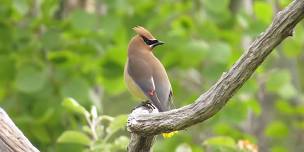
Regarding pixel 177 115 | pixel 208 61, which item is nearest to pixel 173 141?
pixel 208 61

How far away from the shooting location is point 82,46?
27.9 feet

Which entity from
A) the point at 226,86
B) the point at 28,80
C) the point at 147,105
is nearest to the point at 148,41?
the point at 147,105

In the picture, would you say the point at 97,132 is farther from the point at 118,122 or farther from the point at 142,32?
the point at 142,32

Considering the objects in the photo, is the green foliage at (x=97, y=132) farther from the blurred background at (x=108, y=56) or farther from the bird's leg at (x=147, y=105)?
the blurred background at (x=108, y=56)

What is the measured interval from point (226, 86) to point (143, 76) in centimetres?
171

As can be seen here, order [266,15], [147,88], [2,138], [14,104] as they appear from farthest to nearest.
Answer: [14,104]
[266,15]
[147,88]
[2,138]

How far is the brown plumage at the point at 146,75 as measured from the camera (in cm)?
510

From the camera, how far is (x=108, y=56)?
8.16 metres

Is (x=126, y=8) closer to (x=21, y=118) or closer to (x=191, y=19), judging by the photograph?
(x=191, y=19)

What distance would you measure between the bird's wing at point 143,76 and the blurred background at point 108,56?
2060mm

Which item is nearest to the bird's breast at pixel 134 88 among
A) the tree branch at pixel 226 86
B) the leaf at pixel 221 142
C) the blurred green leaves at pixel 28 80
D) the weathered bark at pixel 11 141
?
the leaf at pixel 221 142

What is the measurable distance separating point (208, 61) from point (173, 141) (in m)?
1.06

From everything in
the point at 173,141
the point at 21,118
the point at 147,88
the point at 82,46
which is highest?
the point at 82,46

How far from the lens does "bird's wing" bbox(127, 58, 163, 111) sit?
5.21 m
